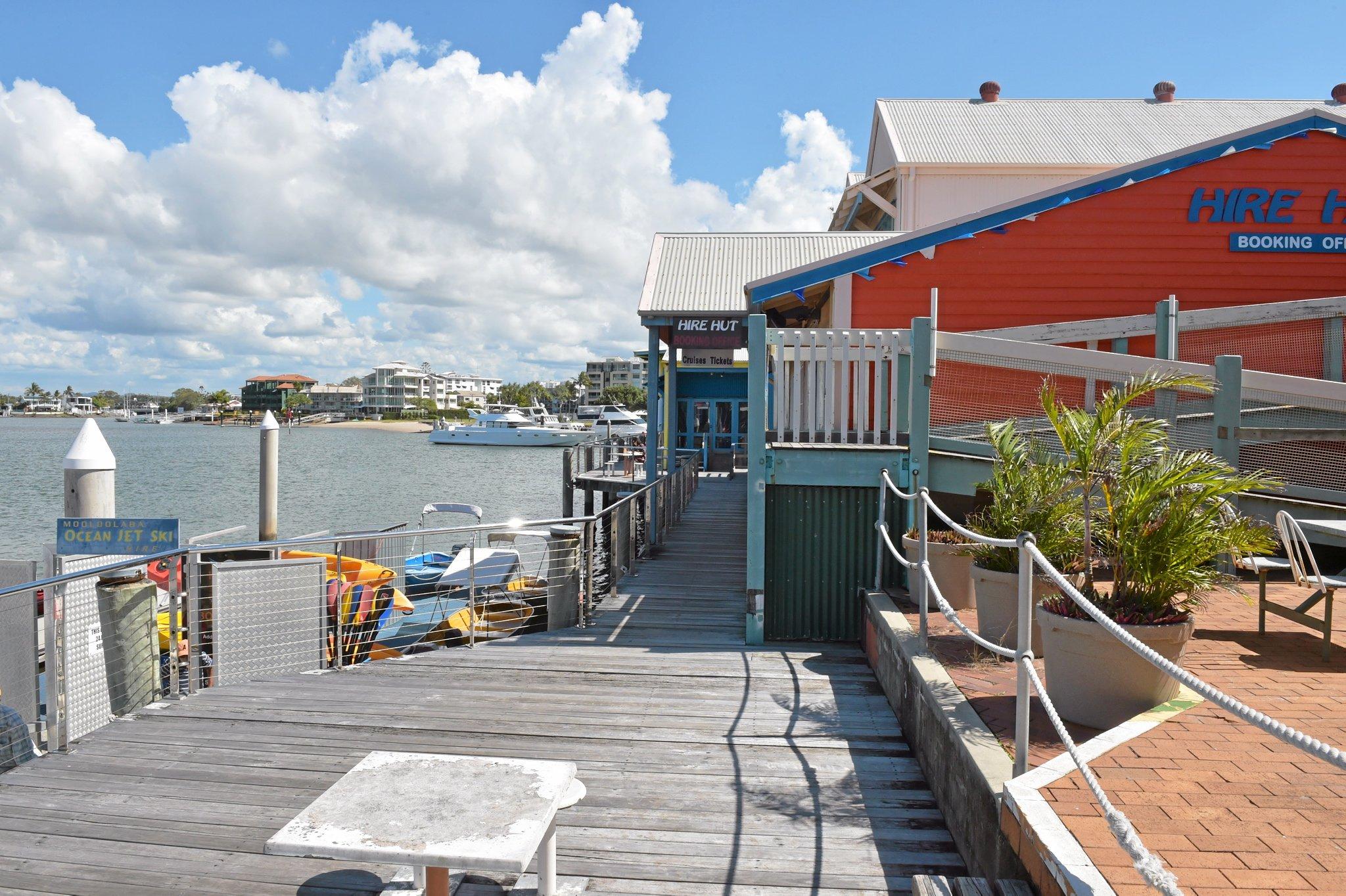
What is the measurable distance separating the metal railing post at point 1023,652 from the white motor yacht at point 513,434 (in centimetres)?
7516

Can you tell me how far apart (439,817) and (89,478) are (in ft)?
20.0

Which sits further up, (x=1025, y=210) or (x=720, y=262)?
(x=720, y=262)

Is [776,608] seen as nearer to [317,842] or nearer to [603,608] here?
[603,608]

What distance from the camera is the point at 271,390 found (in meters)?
174

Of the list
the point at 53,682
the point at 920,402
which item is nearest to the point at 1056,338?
the point at 920,402

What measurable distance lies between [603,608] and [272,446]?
24.0 ft

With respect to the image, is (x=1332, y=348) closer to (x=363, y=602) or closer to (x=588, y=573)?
(x=588, y=573)

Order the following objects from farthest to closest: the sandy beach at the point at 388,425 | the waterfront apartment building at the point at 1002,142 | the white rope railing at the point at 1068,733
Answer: the sandy beach at the point at 388,425 → the waterfront apartment building at the point at 1002,142 → the white rope railing at the point at 1068,733

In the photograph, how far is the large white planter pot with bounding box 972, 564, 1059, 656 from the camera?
4.93m

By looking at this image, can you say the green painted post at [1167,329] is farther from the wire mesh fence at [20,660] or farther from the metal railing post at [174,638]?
the wire mesh fence at [20,660]

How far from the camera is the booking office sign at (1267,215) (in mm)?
9617

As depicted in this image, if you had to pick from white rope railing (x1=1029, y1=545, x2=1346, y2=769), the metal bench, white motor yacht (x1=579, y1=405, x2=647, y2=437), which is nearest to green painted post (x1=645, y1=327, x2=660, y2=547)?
the metal bench

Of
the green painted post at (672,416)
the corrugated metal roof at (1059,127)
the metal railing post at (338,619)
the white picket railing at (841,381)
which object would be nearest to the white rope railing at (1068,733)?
the white picket railing at (841,381)

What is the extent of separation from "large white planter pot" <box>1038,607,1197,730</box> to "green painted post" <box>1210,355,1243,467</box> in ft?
10.4
